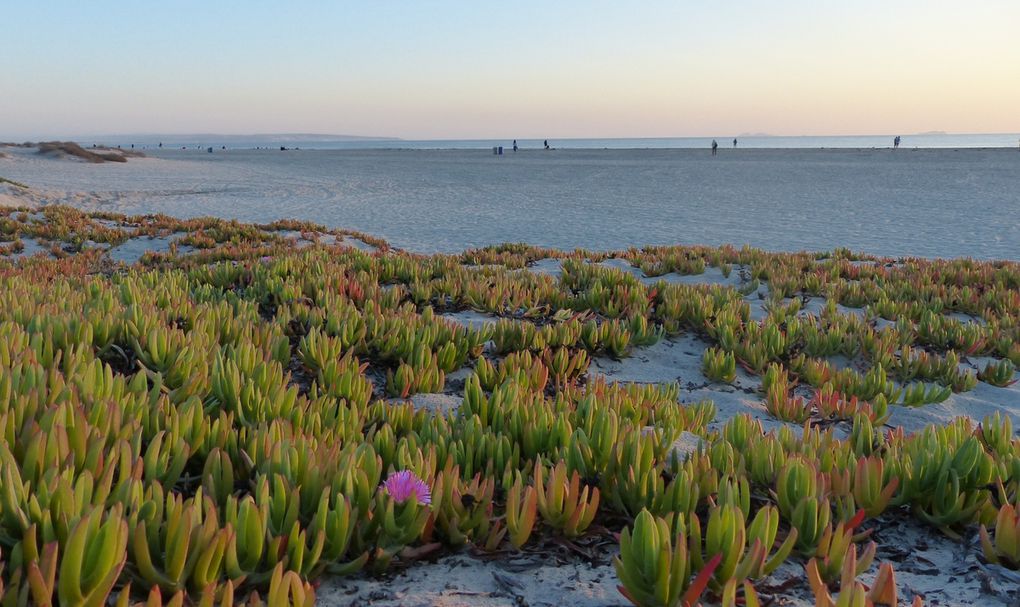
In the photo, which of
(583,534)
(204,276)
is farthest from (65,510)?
(204,276)

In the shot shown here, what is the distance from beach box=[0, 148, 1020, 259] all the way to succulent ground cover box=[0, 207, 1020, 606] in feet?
32.5

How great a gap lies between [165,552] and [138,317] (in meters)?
2.00

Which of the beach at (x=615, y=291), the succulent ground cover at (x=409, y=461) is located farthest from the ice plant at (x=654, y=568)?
the beach at (x=615, y=291)

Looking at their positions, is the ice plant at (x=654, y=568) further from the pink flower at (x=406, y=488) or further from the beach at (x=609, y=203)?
the beach at (x=609, y=203)

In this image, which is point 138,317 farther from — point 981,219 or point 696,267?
point 981,219

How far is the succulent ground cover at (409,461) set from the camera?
4.55ft

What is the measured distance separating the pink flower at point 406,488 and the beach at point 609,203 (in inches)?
459

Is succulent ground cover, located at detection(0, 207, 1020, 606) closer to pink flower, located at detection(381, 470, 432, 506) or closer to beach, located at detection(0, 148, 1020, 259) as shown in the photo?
pink flower, located at detection(381, 470, 432, 506)

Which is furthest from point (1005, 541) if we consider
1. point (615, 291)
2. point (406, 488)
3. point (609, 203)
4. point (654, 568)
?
point (609, 203)

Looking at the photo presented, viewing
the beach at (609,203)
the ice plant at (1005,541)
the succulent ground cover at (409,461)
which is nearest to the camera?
the succulent ground cover at (409,461)

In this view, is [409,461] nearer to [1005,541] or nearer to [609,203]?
[1005,541]

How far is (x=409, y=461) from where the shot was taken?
5.97 ft

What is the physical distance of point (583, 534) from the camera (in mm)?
1813

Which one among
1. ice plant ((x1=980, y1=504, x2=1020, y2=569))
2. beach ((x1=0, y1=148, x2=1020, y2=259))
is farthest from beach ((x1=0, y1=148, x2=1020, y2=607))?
beach ((x1=0, y1=148, x2=1020, y2=259))
